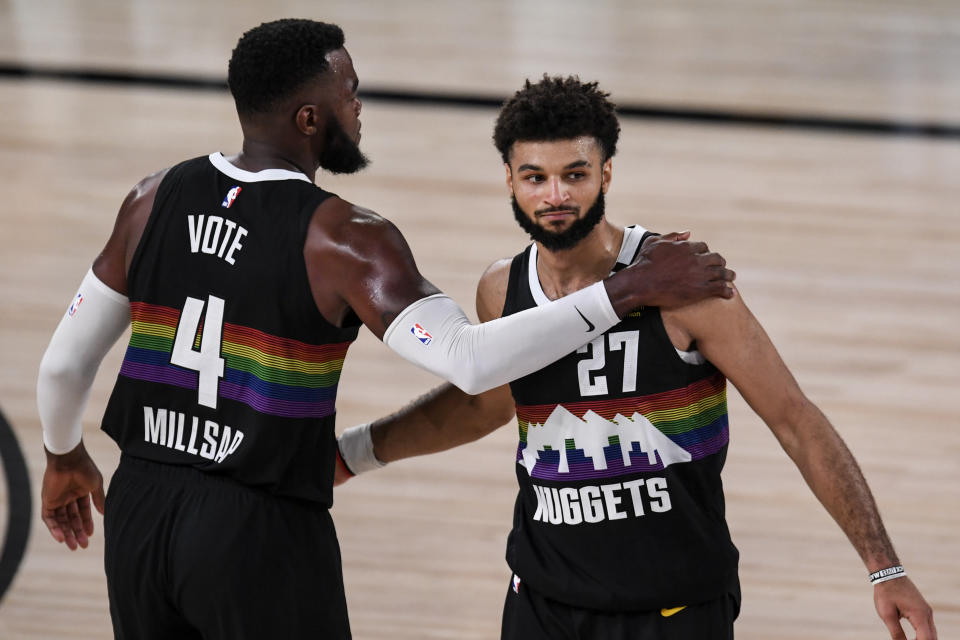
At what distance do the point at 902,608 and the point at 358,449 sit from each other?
1.14 metres

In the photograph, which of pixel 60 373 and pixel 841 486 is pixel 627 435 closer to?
pixel 841 486

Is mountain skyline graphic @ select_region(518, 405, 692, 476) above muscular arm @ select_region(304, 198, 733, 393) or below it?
below

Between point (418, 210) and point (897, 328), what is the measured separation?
2261 millimetres

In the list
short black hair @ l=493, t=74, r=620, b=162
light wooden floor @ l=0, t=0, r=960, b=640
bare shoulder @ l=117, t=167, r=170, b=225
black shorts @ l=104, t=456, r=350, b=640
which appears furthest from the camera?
light wooden floor @ l=0, t=0, r=960, b=640

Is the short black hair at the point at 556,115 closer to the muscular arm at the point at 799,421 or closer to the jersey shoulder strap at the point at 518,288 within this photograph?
the jersey shoulder strap at the point at 518,288

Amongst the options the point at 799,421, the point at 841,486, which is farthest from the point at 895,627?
the point at 799,421

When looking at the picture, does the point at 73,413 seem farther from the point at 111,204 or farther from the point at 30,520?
the point at 111,204

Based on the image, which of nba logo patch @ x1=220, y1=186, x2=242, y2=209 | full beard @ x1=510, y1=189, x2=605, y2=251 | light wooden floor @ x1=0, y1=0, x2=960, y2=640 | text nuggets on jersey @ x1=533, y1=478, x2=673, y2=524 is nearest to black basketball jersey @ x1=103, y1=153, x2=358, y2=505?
nba logo patch @ x1=220, y1=186, x2=242, y2=209

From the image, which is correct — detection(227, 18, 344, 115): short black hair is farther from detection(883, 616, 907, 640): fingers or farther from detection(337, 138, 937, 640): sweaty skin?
detection(883, 616, 907, 640): fingers

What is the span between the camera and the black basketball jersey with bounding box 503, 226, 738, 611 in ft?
7.30

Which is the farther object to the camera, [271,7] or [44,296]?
[271,7]

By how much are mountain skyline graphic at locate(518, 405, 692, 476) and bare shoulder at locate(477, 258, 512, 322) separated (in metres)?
0.26

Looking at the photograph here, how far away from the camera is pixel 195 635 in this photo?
2480 millimetres

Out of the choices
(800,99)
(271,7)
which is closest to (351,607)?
(800,99)
